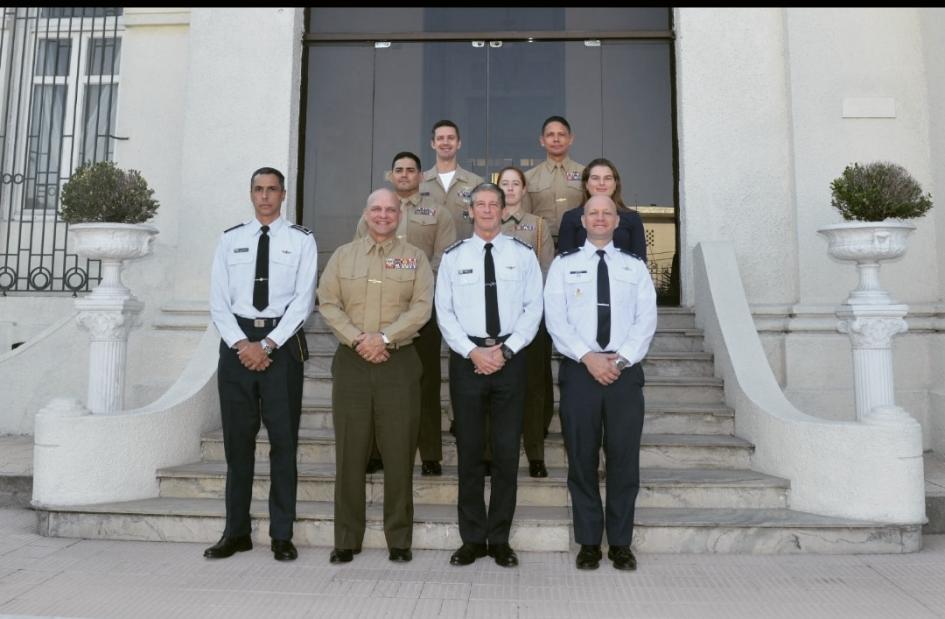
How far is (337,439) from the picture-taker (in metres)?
3.61

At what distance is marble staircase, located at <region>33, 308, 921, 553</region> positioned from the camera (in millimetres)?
3752

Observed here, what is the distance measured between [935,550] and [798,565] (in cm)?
96

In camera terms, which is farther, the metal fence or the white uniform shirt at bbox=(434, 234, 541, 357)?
the metal fence

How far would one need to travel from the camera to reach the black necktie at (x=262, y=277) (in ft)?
12.1

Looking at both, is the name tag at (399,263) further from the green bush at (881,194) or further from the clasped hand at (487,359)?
the green bush at (881,194)

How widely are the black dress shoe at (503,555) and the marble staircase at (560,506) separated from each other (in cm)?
22

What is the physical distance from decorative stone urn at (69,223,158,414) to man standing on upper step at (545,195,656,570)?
293 centimetres

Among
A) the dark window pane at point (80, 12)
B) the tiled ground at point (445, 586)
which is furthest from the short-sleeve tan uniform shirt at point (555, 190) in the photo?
the dark window pane at point (80, 12)

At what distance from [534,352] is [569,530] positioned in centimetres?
112

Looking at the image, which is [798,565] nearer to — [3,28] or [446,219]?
A: [446,219]

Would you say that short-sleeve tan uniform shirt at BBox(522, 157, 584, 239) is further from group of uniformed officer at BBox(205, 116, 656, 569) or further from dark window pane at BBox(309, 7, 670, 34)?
dark window pane at BBox(309, 7, 670, 34)

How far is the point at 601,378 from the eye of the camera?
11.3ft

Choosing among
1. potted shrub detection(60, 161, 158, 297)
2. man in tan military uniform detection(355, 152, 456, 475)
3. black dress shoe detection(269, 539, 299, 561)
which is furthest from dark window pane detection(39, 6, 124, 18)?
black dress shoe detection(269, 539, 299, 561)

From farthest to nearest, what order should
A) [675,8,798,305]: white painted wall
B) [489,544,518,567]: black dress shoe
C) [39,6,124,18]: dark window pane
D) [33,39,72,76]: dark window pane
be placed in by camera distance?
[33,39,72,76]: dark window pane
[39,6,124,18]: dark window pane
[675,8,798,305]: white painted wall
[489,544,518,567]: black dress shoe
